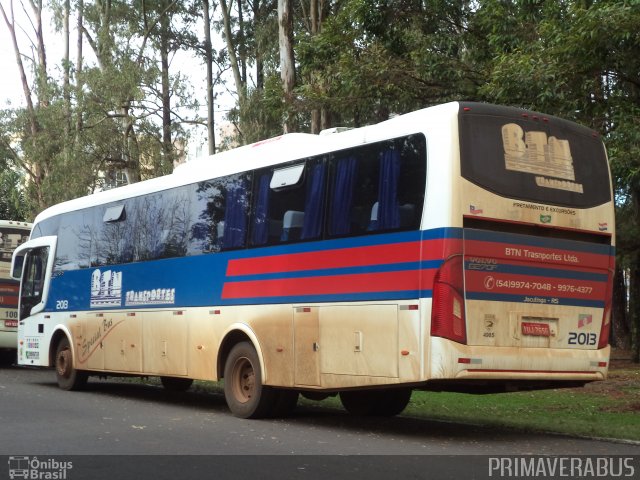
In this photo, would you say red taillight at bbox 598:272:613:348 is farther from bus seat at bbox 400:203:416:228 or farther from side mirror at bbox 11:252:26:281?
side mirror at bbox 11:252:26:281

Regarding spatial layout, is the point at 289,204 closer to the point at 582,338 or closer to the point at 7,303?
the point at 582,338

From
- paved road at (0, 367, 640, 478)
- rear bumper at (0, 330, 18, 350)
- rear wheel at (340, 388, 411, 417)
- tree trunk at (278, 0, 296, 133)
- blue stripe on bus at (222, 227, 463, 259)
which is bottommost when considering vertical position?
paved road at (0, 367, 640, 478)

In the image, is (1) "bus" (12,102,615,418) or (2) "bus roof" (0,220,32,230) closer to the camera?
(1) "bus" (12,102,615,418)

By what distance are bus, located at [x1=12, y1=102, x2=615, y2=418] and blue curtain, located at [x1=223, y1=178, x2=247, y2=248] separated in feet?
0.09

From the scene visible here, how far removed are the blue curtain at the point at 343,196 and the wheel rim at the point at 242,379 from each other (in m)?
2.53

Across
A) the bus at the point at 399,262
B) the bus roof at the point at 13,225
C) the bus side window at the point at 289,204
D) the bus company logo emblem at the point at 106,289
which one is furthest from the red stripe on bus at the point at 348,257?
the bus roof at the point at 13,225

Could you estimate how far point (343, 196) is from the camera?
1191 cm

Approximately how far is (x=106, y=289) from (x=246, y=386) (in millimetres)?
4373

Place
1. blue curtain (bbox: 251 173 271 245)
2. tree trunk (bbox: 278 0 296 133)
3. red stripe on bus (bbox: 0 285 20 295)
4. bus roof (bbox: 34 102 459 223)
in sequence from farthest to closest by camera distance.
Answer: tree trunk (bbox: 278 0 296 133) < red stripe on bus (bbox: 0 285 20 295) < blue curtain (bbox: 251 173 271 245) < bus roof (bbox: 34 102 459 223)

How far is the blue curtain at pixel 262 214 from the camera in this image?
43.4ft

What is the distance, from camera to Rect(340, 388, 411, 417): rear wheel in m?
13.7

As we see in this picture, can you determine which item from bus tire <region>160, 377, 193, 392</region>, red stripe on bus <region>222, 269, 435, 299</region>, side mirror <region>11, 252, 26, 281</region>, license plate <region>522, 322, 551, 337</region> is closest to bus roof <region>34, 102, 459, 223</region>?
red stripe on bus <region>222, 269, 435, 299</region>

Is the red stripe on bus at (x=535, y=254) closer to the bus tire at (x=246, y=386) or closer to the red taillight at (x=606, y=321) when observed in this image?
the red taillight at (x=606, y=321)

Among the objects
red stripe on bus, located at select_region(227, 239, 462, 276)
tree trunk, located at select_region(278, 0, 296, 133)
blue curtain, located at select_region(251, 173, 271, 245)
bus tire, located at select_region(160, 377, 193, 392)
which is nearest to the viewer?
red stripe on bus, located at select_region(227, 239, 462, 276)
